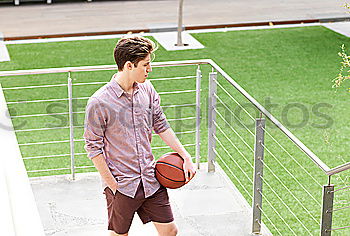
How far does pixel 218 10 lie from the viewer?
31.6 feet

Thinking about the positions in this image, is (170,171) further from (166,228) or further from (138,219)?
(138,219)

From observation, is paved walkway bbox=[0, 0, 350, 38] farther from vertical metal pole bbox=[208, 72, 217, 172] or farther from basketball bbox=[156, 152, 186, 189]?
basketball bbox=[156, 152, 186, 189]

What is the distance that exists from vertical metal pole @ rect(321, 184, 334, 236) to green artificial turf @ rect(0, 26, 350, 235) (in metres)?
0.64

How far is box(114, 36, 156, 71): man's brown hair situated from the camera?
254cm

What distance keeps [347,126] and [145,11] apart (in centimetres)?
493

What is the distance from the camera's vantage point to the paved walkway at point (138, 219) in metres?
3.41

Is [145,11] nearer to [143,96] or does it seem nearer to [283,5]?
[283,5]

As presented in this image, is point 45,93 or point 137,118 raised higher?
point 137,118

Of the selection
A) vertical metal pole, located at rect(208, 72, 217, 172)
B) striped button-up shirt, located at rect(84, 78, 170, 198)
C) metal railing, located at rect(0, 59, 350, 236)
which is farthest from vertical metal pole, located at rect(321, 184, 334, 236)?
vertical metal pole, located at rect(208, 72, 217, 172)

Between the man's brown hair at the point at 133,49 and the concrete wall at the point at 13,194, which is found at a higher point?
the man's brown hair at the point at 133,49

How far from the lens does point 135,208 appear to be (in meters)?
2.75

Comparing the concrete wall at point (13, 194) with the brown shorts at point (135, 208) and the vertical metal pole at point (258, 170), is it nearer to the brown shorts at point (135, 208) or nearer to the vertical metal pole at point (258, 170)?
the brown shorts at point (135, 208)

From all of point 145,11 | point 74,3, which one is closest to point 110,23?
point 145,11

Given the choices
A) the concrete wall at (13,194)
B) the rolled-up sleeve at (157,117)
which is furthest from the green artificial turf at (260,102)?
the concrete wall at (13,194)
